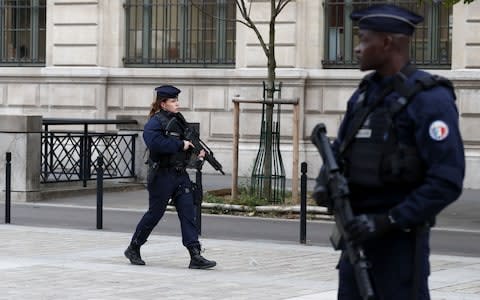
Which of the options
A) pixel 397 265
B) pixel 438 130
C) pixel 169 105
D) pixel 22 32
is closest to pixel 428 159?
pixel 438 130

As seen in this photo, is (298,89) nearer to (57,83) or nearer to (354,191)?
(57,83)

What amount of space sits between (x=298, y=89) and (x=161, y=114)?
45.1ft

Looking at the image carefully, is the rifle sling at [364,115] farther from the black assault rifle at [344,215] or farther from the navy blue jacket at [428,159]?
the black assault rifle at [344,215]

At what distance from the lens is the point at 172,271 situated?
1259cm

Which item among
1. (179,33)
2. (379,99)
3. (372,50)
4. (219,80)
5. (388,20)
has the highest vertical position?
(179,33)

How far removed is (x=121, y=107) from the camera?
28562 mm

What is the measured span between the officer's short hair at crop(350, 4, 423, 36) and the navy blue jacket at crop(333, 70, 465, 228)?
220mm

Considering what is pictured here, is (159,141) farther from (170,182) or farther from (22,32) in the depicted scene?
(22,32)

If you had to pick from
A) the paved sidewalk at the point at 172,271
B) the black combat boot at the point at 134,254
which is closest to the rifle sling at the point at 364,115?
the paved sidewalk at the point at 172,271

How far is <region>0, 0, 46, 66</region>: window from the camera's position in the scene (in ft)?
97.1

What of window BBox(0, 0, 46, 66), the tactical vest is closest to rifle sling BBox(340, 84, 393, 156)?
the tactical vest

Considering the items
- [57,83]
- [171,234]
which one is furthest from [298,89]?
[171,234]

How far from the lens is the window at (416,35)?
25.8 m

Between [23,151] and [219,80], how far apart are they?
7376 millimetres
